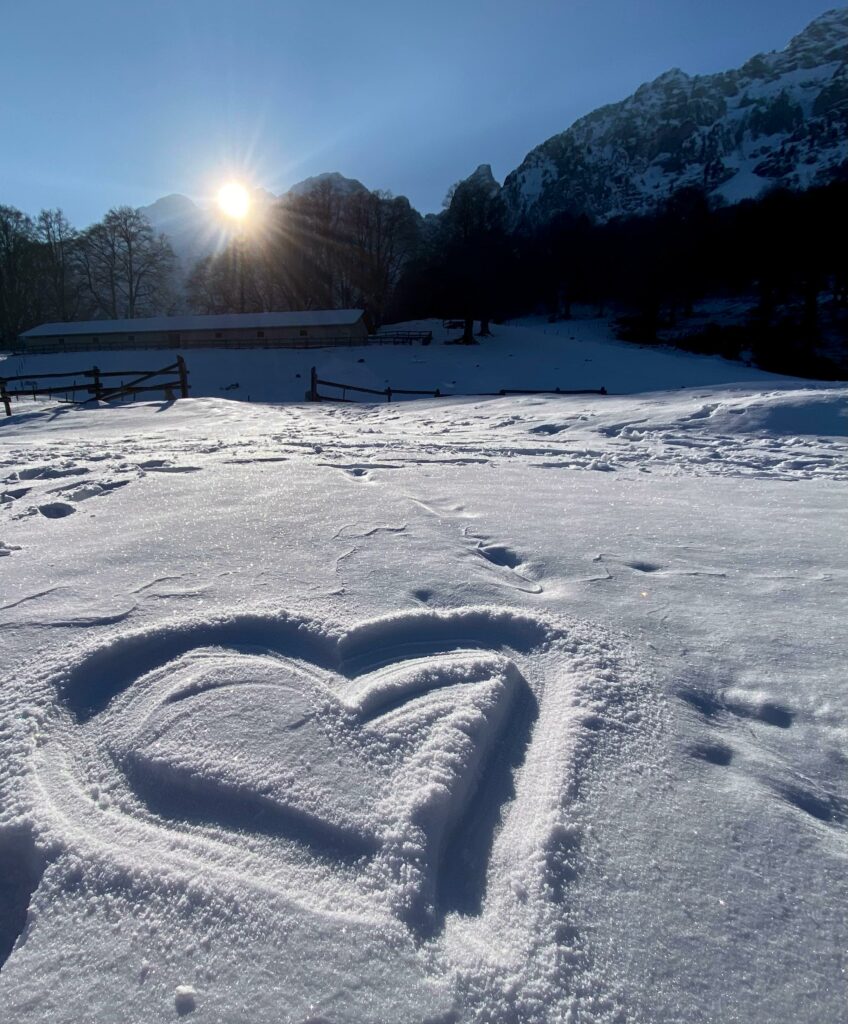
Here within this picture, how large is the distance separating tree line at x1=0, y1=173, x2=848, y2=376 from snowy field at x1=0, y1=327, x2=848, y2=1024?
103ft

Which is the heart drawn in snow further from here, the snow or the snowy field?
the snow

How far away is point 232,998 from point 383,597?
4.92 feet

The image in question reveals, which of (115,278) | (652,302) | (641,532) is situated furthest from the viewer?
(115,278)

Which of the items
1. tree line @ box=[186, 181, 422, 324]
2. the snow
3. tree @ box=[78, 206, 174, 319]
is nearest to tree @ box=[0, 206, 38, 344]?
tree @ box=[78, 206, 174, 319]

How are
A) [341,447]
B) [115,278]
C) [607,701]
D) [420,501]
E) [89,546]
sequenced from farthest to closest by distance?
[115,278] < [341,447] < [420,501] < [89,546] < [607,701]

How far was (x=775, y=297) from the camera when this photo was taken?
36.2 m

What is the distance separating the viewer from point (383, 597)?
2361 mm

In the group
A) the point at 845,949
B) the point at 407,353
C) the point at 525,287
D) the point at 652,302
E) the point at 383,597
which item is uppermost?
the point at 525,287

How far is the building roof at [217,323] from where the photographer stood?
33.3 m

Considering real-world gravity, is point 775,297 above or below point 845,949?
above

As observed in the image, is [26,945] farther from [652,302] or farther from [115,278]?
[115,278]

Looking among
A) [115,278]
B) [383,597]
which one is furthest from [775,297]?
[115,278]

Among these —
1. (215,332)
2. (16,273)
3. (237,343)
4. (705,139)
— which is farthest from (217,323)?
(705,139)

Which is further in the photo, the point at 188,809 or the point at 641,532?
the point at 641,532
